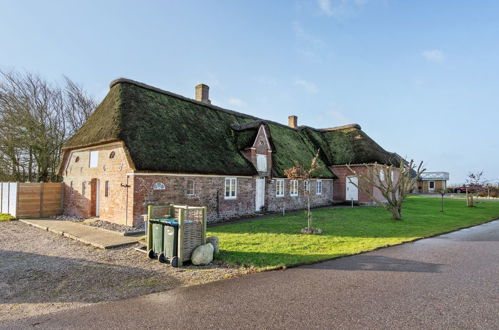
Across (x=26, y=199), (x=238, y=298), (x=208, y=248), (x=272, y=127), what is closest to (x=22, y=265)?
(x=208, y=248)

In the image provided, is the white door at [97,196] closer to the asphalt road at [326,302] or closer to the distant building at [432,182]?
the asphalt road at [326,302]

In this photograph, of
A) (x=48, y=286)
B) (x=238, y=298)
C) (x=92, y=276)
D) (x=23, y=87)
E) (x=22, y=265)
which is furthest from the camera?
(x=23, y=87)

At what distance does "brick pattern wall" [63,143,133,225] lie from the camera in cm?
1408

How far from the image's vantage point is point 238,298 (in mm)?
5961

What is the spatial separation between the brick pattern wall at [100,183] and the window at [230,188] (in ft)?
19.5

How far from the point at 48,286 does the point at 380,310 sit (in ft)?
24.4

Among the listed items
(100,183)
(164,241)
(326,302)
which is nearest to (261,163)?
(100,183)

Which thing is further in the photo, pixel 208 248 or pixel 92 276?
pixel 208 248

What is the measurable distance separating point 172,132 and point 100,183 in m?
4.91

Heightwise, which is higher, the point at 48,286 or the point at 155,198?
the point at 155,198

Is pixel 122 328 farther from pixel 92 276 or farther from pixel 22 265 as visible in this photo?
pixel 22 265

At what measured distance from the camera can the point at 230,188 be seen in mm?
17875

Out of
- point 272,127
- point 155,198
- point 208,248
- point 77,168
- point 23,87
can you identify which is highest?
point 23,87

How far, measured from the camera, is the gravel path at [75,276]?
19.9ft
